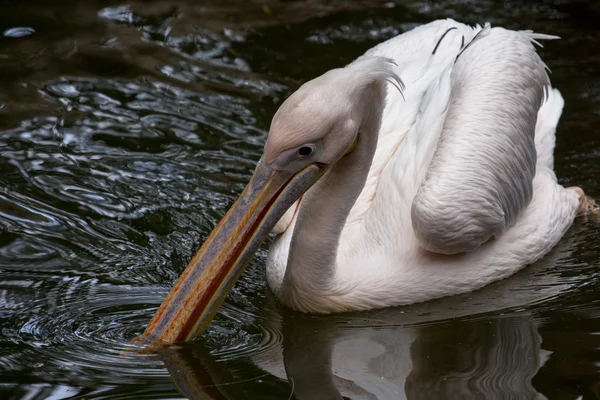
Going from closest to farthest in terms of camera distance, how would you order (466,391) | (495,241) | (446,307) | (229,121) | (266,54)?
(466,391) → (446,307) → (495,241) → (229,121) → (266,54)

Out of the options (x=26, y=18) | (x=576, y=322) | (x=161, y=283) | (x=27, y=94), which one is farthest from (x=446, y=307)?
→ (x=26, y=18)

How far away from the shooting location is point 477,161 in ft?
13.9

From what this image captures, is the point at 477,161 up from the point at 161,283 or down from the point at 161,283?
up

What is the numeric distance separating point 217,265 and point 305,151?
1.75 ft

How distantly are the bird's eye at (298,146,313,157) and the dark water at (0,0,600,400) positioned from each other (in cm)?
77

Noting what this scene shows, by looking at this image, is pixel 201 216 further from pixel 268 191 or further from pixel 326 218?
pixel 268 191

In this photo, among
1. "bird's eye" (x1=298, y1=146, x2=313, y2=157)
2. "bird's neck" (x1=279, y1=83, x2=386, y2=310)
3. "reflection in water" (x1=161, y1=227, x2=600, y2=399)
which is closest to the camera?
"reflection in water" (x1=161, y1=227, x2=600, y2=399)

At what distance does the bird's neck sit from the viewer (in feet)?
12.7

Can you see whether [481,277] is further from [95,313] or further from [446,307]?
[95,313]

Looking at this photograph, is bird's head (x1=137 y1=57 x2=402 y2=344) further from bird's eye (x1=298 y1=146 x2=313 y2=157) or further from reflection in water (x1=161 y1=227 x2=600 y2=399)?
reflection in water (x1=161 y1=227 x2=600 y2=399)

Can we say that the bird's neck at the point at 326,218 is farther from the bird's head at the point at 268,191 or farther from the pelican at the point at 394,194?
the bird's head at the point at 268,191

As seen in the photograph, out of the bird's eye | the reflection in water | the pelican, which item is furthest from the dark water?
the bird's eye

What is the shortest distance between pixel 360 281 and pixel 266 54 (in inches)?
131

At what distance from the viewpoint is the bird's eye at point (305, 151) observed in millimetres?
3550
